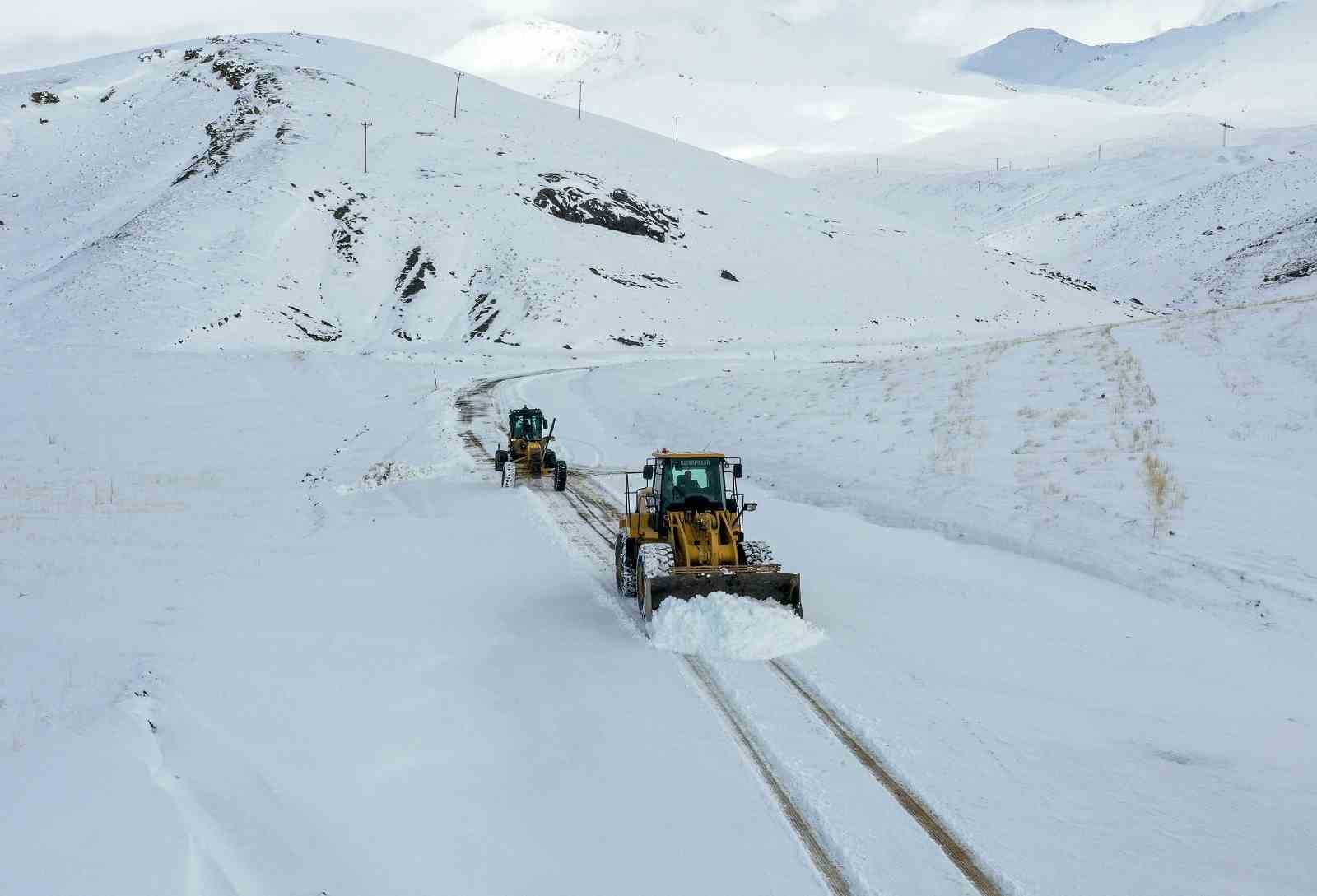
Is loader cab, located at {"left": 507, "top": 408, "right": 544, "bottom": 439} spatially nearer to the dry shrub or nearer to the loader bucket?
the loader bucket

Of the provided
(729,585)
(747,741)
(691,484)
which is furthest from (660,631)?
(747,741)

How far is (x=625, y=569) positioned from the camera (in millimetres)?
13297

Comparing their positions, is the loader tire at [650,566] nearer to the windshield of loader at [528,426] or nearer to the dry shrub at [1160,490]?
the dry shrub at [1160,490]

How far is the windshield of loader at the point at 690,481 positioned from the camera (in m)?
12.8

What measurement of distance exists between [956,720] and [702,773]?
2.66 meters

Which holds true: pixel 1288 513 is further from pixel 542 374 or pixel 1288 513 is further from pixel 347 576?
pixel 542 374

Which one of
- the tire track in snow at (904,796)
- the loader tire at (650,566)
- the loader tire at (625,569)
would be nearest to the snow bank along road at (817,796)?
the tire track in snow at (904,796)

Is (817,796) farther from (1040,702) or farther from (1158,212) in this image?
(1158,212)

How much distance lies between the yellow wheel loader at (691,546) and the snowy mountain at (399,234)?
46171 mm

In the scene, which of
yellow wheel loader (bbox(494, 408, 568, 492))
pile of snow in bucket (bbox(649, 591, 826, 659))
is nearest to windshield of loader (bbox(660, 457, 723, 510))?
pile of snow in bucket (bbox(649, 591, 826, 659))

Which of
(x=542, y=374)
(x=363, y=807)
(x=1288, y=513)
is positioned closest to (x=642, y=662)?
(x=363, y=807)

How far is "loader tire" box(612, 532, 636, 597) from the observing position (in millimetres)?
13078

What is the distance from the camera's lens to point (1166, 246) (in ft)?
369

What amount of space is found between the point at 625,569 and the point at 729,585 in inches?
90.1
